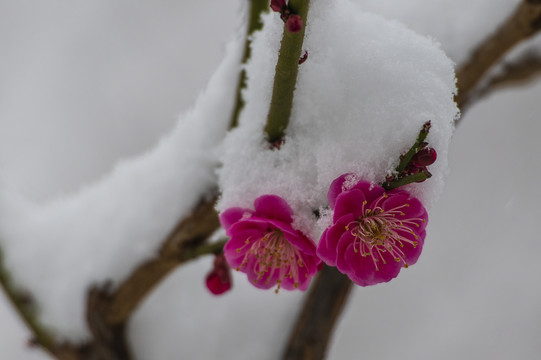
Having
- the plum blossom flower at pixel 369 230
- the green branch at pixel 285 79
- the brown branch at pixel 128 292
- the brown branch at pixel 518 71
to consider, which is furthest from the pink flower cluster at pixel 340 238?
the brown branch at pixel 518 71

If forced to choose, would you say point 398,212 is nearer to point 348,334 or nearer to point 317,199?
point 317,199

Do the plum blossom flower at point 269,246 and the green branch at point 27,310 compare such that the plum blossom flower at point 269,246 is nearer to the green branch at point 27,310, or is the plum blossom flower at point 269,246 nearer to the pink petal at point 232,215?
the pink petal at point 232,215

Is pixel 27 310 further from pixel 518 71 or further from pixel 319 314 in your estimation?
pixel 518 71

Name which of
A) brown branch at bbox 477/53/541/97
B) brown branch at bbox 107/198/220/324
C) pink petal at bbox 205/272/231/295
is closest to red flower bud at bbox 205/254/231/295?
pink petal at bbox 205/272/231/295

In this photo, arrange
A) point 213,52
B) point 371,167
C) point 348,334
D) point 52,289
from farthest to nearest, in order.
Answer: point 213,52 < point 348,334 < point 52,289 < point 371,167

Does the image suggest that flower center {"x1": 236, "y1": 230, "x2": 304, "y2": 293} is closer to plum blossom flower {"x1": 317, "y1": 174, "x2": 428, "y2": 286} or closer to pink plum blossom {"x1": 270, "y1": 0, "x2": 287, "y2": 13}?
plum blossom flower {"x1": 317, "y1": 174, "x2": 428, "y2": 286}

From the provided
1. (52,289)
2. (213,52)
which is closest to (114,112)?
(213,52)
